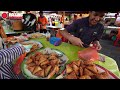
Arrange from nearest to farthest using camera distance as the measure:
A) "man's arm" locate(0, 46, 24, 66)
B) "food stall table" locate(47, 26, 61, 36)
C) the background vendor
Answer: "man's arm" locate(0, 46, 24, 66) < the background vendor < "food stall table" locate(47, 26, 61, 36)

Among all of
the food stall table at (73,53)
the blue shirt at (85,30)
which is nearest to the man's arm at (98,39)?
the blue shirt at (85,30)

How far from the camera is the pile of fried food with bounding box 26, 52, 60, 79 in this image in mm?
1399

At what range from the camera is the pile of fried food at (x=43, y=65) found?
55.1 inches

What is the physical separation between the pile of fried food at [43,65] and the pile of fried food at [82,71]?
11cm

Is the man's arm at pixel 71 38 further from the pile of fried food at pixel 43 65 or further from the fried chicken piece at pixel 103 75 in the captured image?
the fried chicken piece at pixel 103 75

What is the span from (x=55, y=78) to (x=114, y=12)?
853 millimetres

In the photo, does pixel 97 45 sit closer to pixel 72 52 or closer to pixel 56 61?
pixel 72 52

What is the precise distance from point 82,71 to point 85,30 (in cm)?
41

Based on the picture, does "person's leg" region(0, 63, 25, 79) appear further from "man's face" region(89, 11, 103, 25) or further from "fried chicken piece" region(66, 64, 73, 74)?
"man's face" region(89, 11, 103, 25)

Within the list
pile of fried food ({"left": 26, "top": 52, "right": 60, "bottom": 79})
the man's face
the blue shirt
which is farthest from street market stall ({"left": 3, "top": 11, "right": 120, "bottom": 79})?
the man's face

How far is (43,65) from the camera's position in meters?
1.42

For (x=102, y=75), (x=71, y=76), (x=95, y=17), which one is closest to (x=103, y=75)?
(x=102, y=75)

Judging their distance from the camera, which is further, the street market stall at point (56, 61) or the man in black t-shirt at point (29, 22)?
the man in black t-shirt at point (29, 22)

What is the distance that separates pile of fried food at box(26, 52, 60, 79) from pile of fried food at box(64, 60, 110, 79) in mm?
114
